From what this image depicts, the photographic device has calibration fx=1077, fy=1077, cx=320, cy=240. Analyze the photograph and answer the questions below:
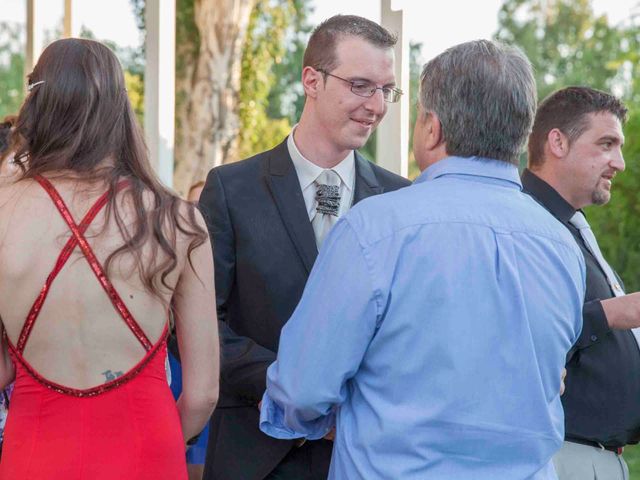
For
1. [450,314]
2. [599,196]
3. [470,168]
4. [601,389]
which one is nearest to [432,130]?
[470,168]

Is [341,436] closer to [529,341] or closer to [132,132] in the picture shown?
[529,341]

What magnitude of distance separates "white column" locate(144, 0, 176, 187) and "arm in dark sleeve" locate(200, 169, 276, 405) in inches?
108

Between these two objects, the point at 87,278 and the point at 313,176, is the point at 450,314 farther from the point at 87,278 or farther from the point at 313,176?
the point at 313,176

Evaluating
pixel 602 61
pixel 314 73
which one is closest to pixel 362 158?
pixel 314 73

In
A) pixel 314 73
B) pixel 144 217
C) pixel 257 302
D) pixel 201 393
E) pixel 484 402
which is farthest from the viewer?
pixel 314 73

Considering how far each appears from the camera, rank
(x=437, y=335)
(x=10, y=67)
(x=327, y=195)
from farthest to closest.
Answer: (x=10, y=67) < (x=327, y=195) < (x=437, y=335)

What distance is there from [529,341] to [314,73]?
4.54ft

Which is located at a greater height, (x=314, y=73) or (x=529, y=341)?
(x=314, y=73)

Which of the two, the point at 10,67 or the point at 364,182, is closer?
the point at 364,182

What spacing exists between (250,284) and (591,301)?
1097 mm

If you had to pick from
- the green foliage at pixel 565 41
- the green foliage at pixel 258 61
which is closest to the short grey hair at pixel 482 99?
the green foliage at pixel 258 61

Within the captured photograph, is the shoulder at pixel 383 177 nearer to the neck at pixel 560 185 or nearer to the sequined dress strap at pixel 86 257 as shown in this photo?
the neck at pixel 560 185

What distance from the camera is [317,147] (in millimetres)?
3254

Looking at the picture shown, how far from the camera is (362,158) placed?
338 cm
